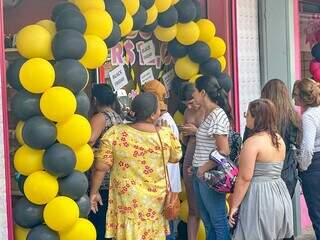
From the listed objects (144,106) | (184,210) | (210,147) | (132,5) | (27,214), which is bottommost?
(184,210)

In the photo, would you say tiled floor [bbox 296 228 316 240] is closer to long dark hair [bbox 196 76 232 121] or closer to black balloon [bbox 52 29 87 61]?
long dark hair [bbox 196 76 232 121]

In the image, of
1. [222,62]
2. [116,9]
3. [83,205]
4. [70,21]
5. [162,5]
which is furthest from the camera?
[222,62]

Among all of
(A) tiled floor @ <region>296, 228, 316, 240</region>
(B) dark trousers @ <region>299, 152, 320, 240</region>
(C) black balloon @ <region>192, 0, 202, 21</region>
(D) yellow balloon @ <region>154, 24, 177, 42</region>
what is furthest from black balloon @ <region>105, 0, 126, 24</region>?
(A) tiled floor @ <region>296, 228, 316, 240</region>

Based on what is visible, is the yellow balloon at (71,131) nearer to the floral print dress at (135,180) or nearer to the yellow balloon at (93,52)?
the floral print dress at (135,180)

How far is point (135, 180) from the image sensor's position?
501 cm

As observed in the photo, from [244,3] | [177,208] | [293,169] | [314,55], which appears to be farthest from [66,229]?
[314,55]

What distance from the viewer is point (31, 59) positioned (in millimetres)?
4625

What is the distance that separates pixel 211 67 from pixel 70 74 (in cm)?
203

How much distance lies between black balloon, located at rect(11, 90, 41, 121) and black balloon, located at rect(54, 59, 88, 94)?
7.3 inches

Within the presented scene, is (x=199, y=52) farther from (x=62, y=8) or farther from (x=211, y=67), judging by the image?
(x=62, y=8)

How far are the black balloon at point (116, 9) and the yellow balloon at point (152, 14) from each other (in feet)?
1.67

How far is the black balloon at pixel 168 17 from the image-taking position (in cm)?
598

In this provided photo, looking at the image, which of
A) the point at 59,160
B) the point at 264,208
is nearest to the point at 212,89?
the point at 264,208

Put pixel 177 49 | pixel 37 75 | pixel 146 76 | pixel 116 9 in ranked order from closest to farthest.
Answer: pixel 37 75 → pixel 116 9 → pixel 177 49 → pixel 146 76
